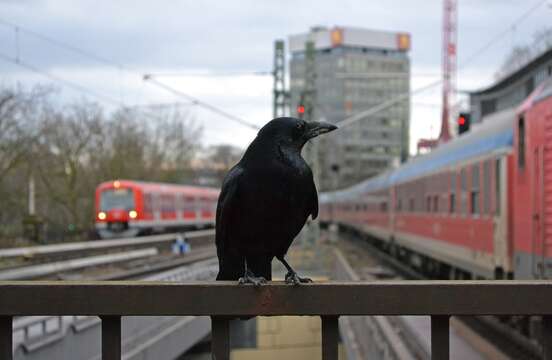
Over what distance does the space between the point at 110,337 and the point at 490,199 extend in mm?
9318

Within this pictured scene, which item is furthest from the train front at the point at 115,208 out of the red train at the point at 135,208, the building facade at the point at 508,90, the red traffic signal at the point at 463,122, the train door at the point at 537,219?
the train door at the point at 537,219

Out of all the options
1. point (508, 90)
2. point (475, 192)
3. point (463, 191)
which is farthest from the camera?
point (508, 90)

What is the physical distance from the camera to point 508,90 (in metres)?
43.4

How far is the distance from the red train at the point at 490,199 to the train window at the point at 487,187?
0.02 m

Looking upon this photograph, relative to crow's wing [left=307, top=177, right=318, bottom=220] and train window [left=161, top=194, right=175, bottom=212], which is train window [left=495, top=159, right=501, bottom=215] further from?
train window [left=161, top=194, right=175, bottom=212]

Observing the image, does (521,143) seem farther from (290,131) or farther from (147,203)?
(147,203)

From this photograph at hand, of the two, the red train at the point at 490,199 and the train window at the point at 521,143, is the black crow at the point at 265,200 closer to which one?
the red train at the point at 490,199

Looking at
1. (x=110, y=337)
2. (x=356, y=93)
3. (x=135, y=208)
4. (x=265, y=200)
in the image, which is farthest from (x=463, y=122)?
(x=356, y=93)

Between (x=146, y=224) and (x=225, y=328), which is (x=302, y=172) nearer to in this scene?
(x=225, y=328)

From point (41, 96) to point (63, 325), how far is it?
21925 mm

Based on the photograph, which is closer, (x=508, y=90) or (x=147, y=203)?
(x=147, y=203)

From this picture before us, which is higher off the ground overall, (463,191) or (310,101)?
(310,101)

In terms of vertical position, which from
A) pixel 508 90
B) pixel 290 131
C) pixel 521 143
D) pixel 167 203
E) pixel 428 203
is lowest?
pixel 167 203

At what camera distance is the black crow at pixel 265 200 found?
248 cm
